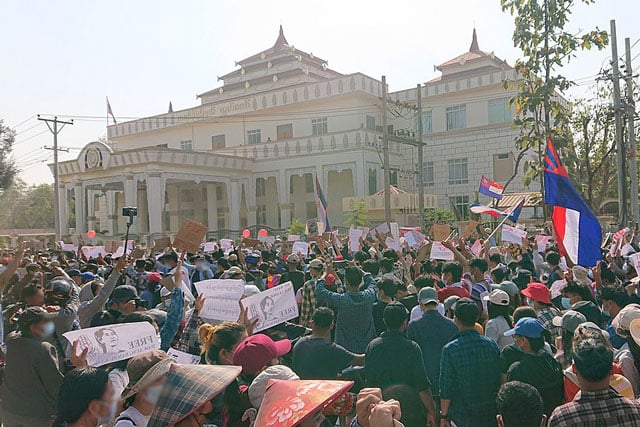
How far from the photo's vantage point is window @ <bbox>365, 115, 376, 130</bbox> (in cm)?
3912

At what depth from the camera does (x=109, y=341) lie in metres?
4.15

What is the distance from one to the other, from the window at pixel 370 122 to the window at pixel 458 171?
554cm

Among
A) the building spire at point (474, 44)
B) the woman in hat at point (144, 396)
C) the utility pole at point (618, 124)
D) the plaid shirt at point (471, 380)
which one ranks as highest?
the building spire at point (474, 44)

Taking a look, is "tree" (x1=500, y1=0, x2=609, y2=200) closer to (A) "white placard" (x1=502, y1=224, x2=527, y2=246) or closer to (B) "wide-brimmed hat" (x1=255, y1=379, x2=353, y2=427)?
(A) "white placard" (x1=502, y1=224, x2=527, y2=246)

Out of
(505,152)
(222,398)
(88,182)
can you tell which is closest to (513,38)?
(222,398)

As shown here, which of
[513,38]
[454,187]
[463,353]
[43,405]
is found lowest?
[43,405]

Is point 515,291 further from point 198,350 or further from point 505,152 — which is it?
point 505,152

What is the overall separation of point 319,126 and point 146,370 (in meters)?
37.4

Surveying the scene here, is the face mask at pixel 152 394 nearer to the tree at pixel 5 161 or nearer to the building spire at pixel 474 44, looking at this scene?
the tree at pixel 5 161

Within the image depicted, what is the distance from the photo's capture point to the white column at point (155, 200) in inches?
1345

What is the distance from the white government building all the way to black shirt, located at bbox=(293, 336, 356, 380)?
2760 cm

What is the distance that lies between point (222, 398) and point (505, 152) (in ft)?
118

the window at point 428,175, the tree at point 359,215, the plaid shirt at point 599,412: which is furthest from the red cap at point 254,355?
the window at point 428,175

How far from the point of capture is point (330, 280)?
22.7ft
